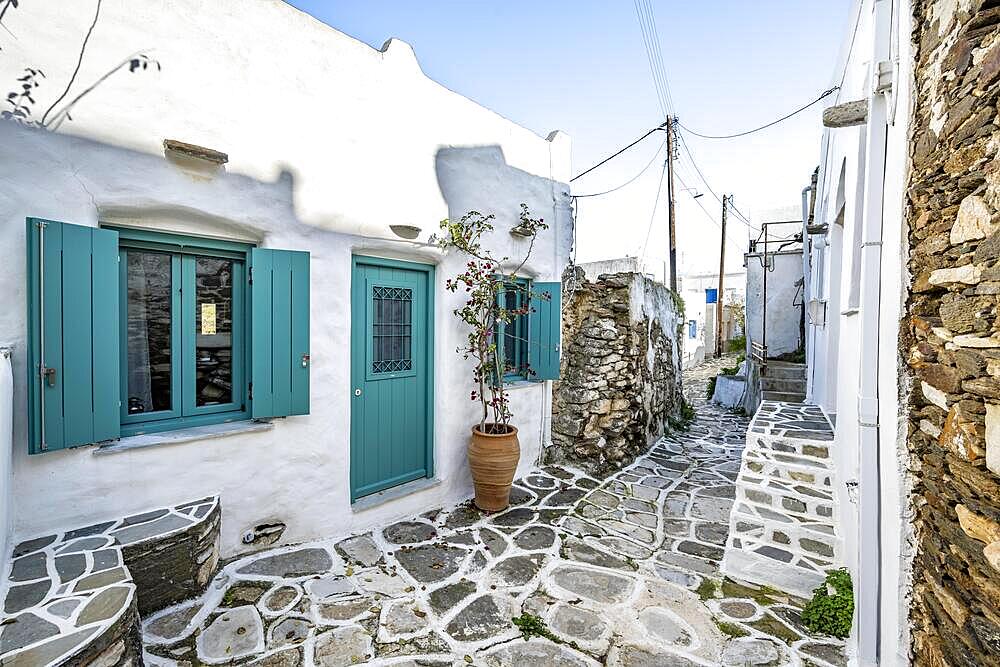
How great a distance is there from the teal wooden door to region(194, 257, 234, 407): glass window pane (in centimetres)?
95

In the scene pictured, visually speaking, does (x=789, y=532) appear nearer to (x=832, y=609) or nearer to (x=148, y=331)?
(x=832, y=609)

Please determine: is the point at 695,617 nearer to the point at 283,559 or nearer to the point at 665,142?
the point at 283,559

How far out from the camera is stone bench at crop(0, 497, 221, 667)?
68.0 inches

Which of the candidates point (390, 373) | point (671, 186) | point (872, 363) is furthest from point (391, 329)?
point (671, 186)

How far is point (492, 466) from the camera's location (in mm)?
4180

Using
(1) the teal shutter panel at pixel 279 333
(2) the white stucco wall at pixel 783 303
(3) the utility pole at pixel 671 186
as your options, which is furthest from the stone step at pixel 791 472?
(3) the utility pole at pixel 671 186

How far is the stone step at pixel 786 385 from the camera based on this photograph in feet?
22.8

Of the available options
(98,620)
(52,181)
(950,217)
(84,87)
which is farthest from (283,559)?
(950,217)

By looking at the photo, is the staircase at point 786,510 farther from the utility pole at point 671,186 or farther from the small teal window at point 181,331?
the utility pole at point 671,186

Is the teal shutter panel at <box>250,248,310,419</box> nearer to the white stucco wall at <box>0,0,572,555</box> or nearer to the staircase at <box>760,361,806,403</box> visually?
the white stucco wall at <box>0,0,572,555</box>

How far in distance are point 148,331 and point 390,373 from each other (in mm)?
1853

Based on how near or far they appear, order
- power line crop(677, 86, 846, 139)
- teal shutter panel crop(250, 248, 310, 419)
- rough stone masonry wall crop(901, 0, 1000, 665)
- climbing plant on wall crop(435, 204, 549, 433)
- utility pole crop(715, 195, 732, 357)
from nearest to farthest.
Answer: rough stone masonry wall crop(901, 0, 1000, 665), teal shutter panel crop(250, 248, 310, 419), climbing plant on wall crop(435, 204, 549, 433), power line crop(677, 86, 846, 139), utility pole crop(715, 195, 732, 357)

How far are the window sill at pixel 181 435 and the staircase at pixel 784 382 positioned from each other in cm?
681

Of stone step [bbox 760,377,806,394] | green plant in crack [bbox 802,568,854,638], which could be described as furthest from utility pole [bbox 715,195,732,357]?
green plant in crack [bbox 802,568,854,638]
